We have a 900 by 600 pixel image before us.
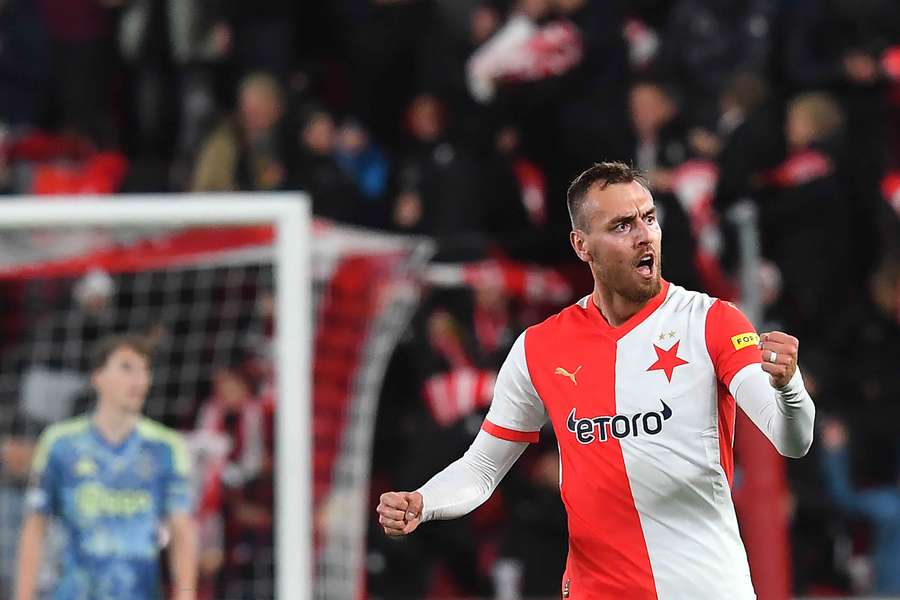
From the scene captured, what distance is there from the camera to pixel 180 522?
767 cm

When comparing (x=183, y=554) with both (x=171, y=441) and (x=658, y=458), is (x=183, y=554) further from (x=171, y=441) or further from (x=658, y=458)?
(x=658, y=458)

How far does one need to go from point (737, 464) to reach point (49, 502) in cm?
331

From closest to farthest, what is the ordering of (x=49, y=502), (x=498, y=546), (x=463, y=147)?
(x=49, y=502)
(x=498, y=546)
(x=463, y=147)

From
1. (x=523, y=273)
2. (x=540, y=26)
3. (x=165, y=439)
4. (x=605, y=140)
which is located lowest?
(x=165, y=439)

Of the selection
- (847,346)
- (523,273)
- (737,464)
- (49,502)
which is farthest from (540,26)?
(49,502)

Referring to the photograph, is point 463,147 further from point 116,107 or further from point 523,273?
point 116,107

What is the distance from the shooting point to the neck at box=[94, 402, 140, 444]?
778 centimetres

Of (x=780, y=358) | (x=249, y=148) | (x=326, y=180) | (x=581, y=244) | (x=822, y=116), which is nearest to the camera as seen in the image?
(x=780, y=358)

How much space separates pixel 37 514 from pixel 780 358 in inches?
190

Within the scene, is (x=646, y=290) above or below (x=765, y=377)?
above

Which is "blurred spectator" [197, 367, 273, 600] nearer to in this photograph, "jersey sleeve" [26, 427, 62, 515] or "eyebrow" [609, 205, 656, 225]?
"jersey sleeve" [26, 427, 62, 515]

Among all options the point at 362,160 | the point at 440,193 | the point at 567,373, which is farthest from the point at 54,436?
the point at 567,373

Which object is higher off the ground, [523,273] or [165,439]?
[523,273]

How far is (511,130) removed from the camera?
10.0 m
